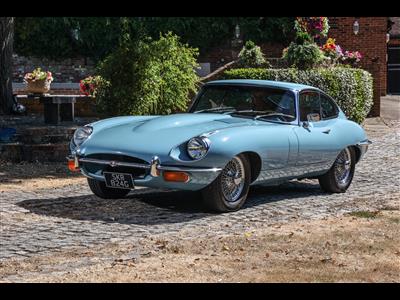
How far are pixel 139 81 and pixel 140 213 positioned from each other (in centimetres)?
612

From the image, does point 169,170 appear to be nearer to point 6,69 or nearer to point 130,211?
point 130,211

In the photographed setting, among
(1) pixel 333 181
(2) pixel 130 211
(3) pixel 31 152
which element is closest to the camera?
(2) pixel 130 211

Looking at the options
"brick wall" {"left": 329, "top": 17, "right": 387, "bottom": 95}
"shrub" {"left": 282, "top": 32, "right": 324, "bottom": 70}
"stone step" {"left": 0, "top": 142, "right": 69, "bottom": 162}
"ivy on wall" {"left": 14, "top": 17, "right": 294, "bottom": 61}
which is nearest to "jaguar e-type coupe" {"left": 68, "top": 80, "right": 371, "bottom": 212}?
"stone step" {"left": 0, "top": 142, "right": 69, "bottom": 162}

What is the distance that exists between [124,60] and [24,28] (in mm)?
7205

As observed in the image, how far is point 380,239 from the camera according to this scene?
6984 millimetres

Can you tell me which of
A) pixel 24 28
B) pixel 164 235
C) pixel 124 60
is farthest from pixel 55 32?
pixel 164 235

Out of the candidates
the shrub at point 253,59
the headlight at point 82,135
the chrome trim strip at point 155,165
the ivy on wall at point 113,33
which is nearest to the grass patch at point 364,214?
the chrome trim strip at point 155,165

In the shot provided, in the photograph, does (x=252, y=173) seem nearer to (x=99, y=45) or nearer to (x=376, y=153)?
(x=376, y=153)

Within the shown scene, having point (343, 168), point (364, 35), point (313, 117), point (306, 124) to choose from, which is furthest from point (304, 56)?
point (306, 124)

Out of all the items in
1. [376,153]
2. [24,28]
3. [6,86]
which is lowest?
[376,153]

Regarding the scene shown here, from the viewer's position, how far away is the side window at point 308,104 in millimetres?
9336

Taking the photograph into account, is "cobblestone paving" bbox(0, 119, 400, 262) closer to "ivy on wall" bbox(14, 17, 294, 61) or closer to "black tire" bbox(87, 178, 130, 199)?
"black tire" bbox(87, 178, 130, 199)

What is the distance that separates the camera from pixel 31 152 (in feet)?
42.0

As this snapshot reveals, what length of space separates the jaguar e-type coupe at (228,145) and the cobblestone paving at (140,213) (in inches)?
11.8
